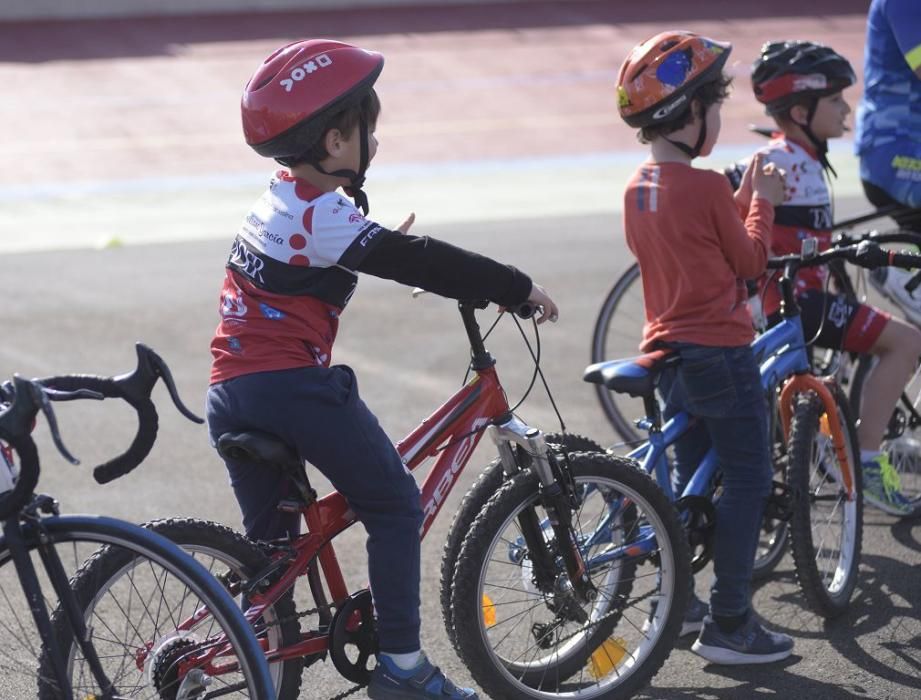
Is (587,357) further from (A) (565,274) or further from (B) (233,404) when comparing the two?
(B) (233,404)

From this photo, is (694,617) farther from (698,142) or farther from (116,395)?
(116,395)

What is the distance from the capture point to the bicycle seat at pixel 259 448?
348cm

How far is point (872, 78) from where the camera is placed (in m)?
5.76

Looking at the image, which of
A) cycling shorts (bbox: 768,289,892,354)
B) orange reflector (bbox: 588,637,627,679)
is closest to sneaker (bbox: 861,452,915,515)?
cycling shorts (bbox: 768,289,892,354)

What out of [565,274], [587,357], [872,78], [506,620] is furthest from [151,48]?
[506,620]

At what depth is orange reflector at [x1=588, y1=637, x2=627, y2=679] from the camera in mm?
4199

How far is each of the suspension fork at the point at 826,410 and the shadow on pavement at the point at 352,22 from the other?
20729 mm

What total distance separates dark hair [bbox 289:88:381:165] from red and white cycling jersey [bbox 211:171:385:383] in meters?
0.07

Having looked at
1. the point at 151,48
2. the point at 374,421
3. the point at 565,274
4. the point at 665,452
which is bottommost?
the point at 151,48

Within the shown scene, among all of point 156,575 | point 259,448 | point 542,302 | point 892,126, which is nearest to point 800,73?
point 892,126

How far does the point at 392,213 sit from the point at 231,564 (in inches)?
358

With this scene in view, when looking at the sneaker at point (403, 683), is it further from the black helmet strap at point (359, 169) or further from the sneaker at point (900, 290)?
the sneaker at point (900, 290)

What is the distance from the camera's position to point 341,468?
3.55 m

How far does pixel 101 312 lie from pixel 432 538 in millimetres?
3993
